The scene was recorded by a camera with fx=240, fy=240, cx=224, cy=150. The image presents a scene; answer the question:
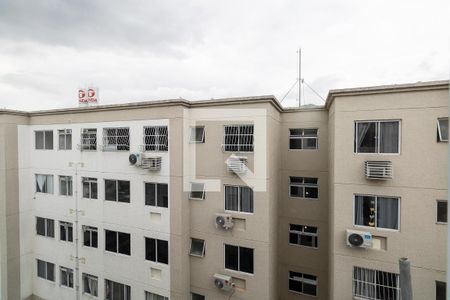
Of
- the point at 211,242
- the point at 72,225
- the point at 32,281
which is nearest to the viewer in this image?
the point at 211,242

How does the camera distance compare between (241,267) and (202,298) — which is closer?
(241,267)

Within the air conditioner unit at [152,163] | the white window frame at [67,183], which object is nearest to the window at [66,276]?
the white window frame at [67,183]

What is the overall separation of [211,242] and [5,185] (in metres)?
9.88

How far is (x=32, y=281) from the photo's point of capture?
12047 millimetres

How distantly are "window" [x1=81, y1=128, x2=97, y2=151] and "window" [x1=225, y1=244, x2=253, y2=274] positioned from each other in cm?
699

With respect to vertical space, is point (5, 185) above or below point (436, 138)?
below

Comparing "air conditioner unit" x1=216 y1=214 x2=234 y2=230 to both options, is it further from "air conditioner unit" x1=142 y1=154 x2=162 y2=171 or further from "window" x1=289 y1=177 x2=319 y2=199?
"air conditioner unit" x1=142 y1=154 x2=162 y2=171

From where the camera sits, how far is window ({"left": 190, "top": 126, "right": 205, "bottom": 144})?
888 centimetres

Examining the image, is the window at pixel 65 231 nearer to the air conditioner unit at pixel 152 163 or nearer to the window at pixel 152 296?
the window at pixel 152 296

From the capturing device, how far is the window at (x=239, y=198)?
8376 mm

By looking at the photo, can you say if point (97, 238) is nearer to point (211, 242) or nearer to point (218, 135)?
point (211, 242)

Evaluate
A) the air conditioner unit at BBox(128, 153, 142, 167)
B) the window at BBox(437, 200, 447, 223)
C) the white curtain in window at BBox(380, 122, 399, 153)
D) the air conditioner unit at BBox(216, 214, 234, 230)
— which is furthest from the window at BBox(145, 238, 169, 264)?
the window at BBox(437, 200, 447, 223)

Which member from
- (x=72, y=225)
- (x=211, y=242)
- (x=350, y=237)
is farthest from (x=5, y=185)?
(x=350, y=237)

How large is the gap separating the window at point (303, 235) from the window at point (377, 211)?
254 centimetres
